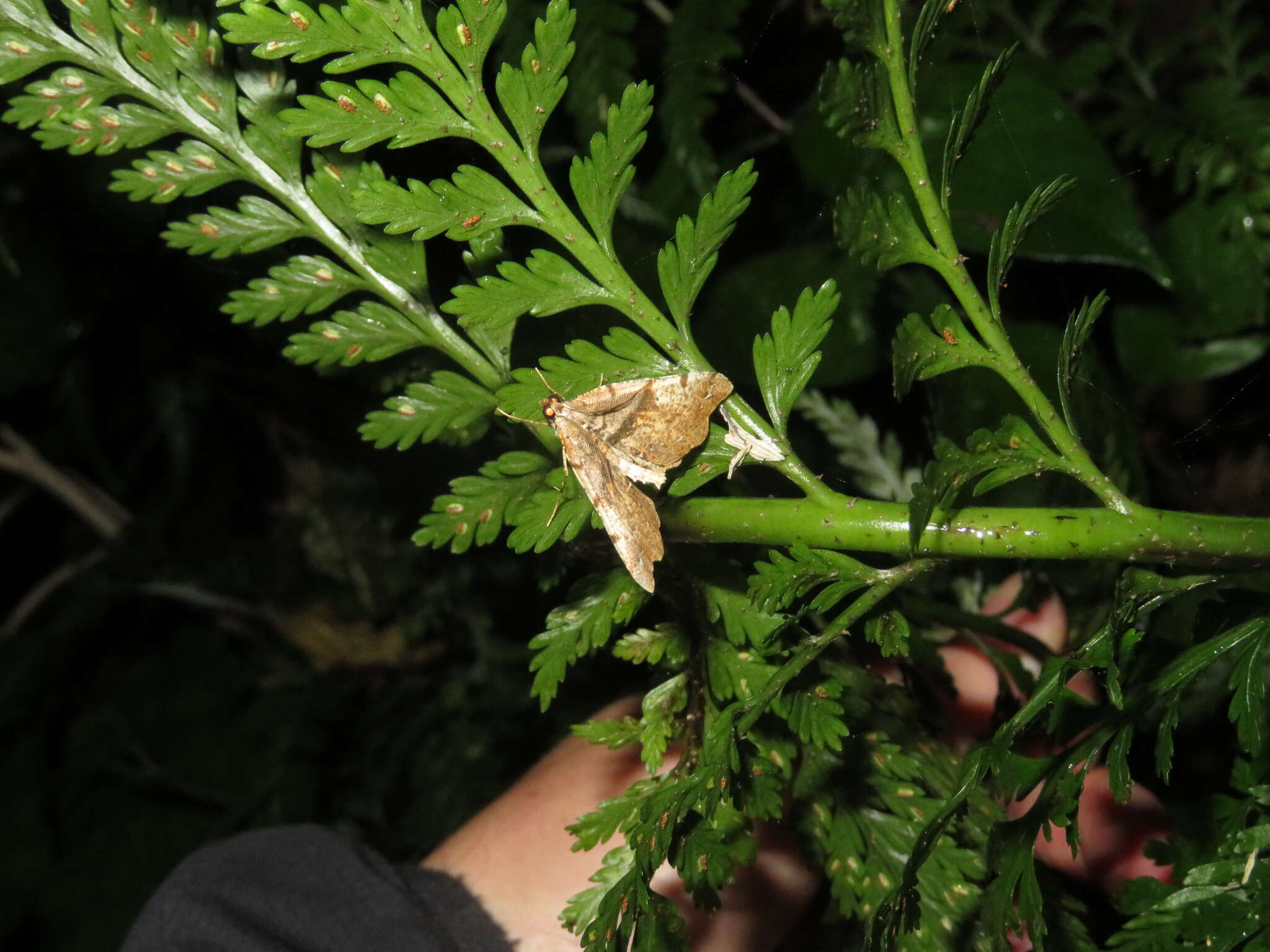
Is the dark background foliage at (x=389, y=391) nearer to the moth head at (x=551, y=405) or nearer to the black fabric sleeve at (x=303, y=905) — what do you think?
the moth head at (x=551, y=405)

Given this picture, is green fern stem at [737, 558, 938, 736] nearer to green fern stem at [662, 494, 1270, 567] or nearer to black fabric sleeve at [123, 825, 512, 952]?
green fern stem at [662, 494, 1270, 567]

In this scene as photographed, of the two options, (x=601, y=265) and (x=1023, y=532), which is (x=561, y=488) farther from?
(x=1023, y=532)

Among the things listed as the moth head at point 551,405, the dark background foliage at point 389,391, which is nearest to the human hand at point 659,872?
the dark background foliage at point 389,391

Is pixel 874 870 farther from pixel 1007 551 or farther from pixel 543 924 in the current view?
pixel 543 924

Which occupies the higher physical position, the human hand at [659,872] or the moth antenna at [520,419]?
the moth antenna at [520,419]

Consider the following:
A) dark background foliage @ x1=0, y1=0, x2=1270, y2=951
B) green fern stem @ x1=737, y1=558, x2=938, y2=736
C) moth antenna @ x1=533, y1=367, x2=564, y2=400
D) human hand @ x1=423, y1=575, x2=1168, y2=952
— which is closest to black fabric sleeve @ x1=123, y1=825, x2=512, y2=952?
human hand @ x1=423, y1=575, x2=1168, y2=952
